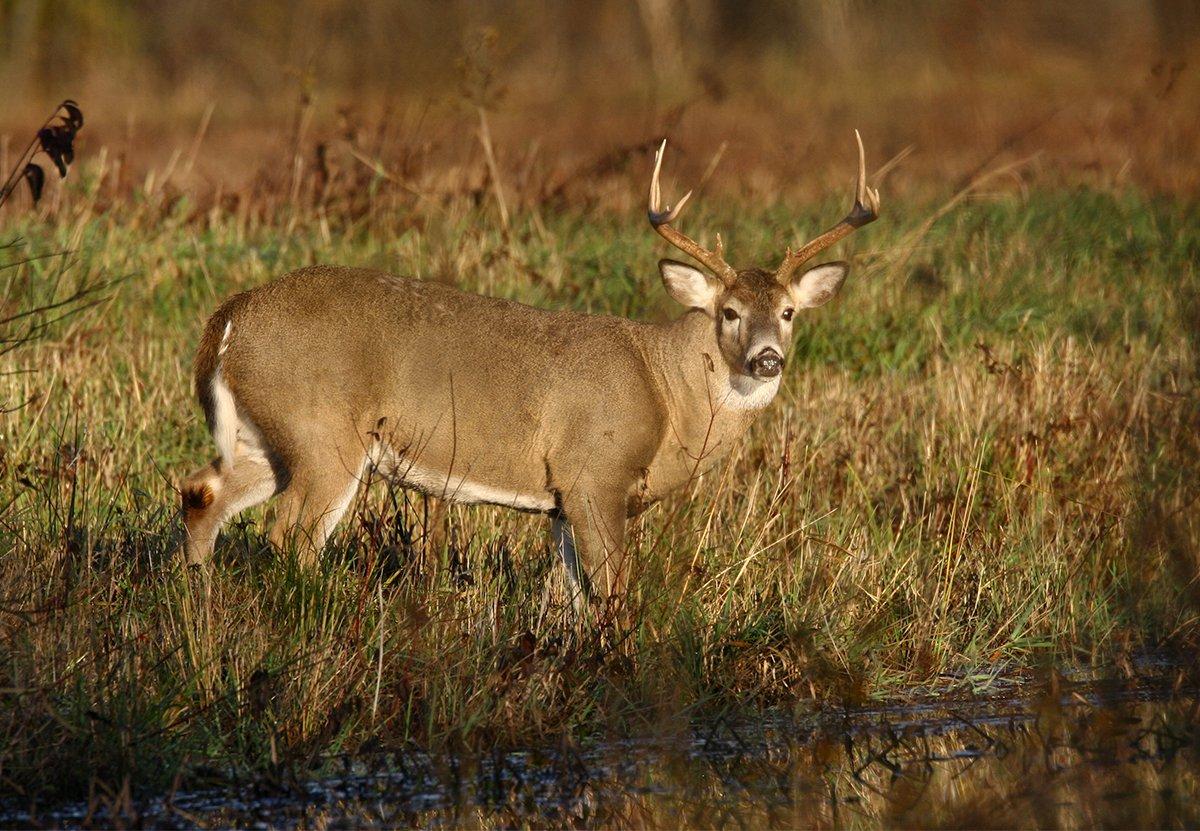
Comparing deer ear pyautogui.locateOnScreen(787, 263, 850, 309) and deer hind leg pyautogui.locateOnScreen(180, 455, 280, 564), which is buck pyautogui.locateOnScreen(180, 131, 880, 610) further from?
deer ear pyautogui.locateOnScreen(787, 263, 850, 309)

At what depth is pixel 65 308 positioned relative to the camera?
9.26 metres

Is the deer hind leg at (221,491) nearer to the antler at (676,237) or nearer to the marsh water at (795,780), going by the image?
the antler at (676,237)

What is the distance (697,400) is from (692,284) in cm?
51

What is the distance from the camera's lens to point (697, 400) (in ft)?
23.9

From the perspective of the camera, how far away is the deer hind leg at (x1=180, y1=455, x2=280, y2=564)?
6.99 metres

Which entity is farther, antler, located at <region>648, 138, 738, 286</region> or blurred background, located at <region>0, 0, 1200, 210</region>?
blurred background, located at <region>0, 0, 1200, 210</region>

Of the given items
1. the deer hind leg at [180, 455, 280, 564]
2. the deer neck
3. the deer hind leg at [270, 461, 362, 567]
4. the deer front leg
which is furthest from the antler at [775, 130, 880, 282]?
the deer hind leg at [180, 455, 280, 564]

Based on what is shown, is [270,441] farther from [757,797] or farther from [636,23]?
[636,23]

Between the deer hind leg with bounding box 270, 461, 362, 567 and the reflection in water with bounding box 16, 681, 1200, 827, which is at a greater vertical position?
the deer hind leg with bounding box 270, 461, 362, 567

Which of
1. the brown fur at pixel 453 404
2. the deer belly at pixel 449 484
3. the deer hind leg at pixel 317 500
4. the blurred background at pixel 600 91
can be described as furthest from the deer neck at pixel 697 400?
the blurred background at pixel 600 91

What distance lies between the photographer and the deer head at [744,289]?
23.4 feet

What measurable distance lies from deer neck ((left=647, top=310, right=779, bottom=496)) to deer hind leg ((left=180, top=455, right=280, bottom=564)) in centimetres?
154

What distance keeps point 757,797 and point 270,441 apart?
8.77 feet

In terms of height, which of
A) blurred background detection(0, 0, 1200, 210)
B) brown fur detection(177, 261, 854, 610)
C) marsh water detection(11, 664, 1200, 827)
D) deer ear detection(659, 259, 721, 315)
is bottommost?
marsh water detection(11, 664, 1200, 827)
